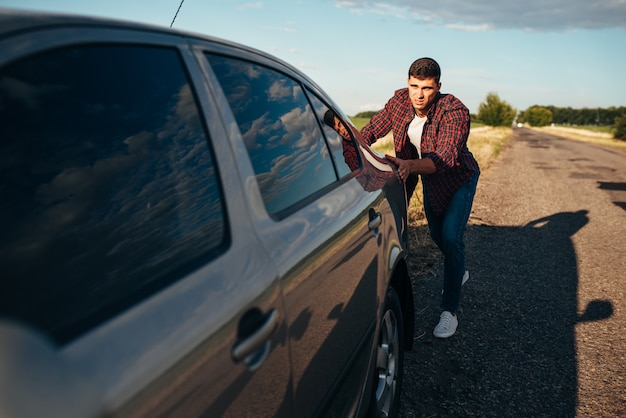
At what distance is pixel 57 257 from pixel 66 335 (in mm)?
172

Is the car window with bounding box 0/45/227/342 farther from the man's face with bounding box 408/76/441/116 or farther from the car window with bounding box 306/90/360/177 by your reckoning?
the man's face with bounding box 408/76/441/116

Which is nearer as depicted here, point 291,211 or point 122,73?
point 122,73

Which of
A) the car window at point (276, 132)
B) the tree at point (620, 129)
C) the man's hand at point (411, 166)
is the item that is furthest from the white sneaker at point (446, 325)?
the tree at point (620, 129)

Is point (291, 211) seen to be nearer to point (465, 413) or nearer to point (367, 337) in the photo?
point (367, 337)

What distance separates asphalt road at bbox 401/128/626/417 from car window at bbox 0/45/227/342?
7.49 feet

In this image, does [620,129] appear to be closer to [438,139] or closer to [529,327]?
[529,327]

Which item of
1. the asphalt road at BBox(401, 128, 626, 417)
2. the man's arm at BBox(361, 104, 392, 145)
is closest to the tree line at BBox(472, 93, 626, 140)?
the asphalt road at BBox(401, 128, 626, 417)

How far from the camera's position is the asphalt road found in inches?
124

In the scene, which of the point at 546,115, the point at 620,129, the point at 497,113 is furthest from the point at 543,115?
the point at 620,129

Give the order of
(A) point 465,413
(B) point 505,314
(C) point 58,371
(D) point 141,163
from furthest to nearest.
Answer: (B) point 505,314, (A) point 465,413, (D) point 141,163, (C) point 58,371

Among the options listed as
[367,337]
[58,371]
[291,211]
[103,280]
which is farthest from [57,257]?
[367,337]

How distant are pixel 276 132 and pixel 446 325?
8.82ft

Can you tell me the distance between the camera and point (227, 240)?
136cm

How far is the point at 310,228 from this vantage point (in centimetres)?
179
